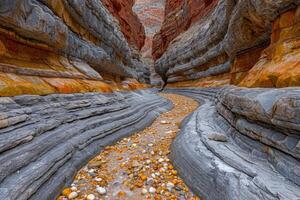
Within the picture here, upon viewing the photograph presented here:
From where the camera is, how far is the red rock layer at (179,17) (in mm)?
18156

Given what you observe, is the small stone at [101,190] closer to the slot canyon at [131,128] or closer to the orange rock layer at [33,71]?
the slot canyon at [131,128]

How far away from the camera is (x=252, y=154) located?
2.34 metres

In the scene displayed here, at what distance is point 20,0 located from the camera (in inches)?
133

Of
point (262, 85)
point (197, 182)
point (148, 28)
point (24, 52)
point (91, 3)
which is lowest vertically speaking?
point (197, 182)

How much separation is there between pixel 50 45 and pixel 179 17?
21491mm

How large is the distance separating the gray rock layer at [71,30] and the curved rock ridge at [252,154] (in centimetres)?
412

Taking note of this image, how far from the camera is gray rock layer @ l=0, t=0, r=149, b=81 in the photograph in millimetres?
3512

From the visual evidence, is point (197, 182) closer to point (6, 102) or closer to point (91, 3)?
point (6, 102)

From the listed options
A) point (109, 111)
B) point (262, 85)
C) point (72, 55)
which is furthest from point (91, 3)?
point (262, 85)

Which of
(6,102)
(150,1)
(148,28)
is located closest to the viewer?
(6,102)

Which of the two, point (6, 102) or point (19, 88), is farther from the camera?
point (19, 88)

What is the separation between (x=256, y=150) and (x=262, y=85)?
4.06ft

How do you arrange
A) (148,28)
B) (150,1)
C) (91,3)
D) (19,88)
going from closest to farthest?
(19,88) < (91,3) < (148,28) < (150,1)

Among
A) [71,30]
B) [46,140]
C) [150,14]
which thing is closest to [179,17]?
[71,30]
